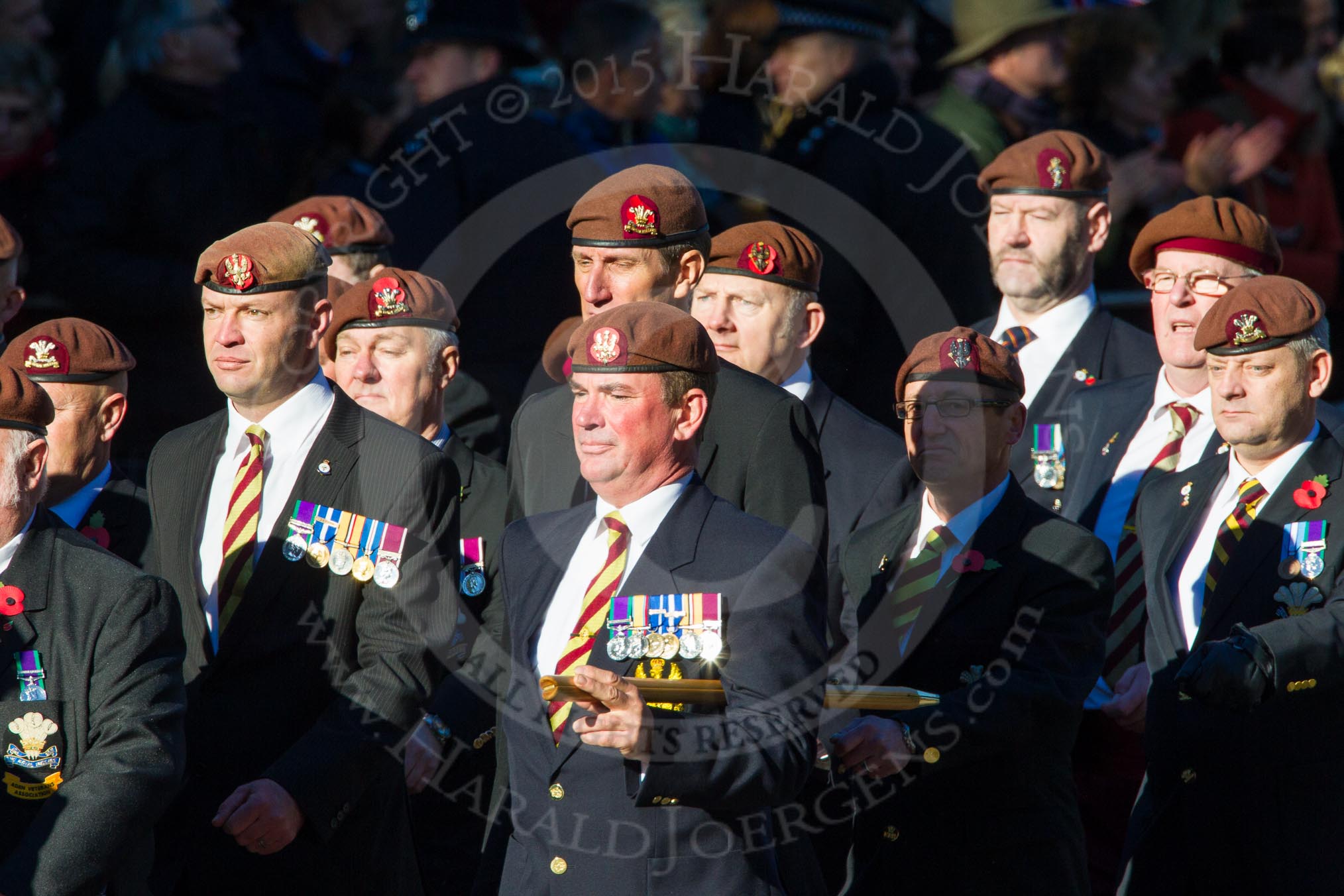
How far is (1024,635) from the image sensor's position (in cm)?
502

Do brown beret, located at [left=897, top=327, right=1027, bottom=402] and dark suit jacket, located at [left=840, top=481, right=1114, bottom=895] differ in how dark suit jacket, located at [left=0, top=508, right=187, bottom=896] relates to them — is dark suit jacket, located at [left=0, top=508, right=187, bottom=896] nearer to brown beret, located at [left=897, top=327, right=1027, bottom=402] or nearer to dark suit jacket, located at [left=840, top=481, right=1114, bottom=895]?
dark suit jacket, located at [left=840, top=481, right=1114, bottom=895]

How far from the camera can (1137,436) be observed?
6316mm

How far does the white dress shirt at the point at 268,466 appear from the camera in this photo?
504 cm

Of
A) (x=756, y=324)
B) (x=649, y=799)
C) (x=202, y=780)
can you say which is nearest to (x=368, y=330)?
(x=756, y=324)

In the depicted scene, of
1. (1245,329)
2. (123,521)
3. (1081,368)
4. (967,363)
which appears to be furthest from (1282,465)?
(123,521)

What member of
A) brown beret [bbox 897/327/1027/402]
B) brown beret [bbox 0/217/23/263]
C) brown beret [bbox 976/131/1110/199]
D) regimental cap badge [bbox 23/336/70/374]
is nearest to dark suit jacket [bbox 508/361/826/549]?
brown beret [bbox 897/327/1027/402]

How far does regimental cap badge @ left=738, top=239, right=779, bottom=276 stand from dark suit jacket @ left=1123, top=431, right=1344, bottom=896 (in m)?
1.76

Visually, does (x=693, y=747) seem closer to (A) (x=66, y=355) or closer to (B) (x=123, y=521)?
(B) (x=123, y=521)

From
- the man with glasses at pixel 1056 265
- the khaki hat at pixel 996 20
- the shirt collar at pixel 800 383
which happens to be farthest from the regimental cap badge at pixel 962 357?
the khaki hat at pixel 996 20

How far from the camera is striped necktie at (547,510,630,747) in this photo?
4.20 m

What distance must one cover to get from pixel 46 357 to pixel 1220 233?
377cm

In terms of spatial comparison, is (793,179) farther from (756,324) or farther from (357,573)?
(357,573)

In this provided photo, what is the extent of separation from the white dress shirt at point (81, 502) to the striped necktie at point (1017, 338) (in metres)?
3.13

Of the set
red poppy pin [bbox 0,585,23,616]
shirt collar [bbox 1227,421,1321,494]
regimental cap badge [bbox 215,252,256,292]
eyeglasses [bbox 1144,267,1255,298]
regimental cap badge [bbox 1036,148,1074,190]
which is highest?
regimental cap badge [bbox 1036,148,1074,190]
